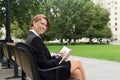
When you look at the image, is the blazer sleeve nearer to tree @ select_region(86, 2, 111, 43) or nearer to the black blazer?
the black blazer

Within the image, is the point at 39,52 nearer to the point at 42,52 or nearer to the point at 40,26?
Result: the point at 42,52

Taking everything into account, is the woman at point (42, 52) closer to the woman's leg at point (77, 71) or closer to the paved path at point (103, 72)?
the woman's leg at point (77, 71)

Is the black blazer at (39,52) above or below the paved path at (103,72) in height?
above

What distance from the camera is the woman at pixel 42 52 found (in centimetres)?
523

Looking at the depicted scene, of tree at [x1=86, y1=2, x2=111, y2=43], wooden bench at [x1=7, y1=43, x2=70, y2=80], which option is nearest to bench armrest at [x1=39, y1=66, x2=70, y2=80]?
wooden bench at [x1=7, y1=43, x2=70, y2=80]

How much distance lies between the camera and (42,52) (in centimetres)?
524

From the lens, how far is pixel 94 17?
84125 mm

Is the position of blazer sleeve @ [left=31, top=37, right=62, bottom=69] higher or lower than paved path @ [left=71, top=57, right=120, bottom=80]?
higher

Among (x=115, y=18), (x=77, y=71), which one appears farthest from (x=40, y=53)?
(x=115, y=18)

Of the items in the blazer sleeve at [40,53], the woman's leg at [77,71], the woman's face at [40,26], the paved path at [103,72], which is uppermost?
the woman's face at [40,26]

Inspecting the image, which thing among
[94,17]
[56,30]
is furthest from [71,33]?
[94,17]

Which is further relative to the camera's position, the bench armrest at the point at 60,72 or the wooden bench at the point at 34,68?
the bench armrest at the point at 60,72

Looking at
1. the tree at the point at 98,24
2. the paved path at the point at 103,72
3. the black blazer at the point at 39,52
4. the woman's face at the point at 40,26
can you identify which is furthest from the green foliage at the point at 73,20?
the black blazer at the point at 39,52

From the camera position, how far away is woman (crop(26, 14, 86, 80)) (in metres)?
5.23
